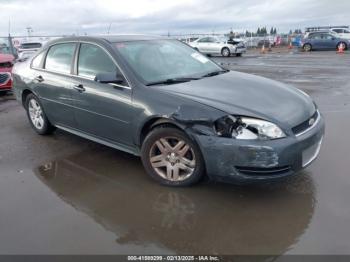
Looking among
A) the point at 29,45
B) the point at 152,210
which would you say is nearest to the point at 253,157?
the point at 152,210

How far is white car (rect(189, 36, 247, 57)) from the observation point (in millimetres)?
26094

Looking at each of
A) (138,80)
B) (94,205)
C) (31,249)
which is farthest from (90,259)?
(138,80)

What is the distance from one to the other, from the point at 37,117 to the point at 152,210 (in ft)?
10.7

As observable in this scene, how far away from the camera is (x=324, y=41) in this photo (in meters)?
28.5

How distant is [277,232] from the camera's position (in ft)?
10.2

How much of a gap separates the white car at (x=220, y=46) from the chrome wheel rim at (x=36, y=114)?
21082 millimetres

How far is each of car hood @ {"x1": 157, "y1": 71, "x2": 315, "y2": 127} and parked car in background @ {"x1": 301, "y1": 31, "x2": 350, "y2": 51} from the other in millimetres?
26948

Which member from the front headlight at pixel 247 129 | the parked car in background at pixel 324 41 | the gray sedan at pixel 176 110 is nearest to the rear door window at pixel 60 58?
the gray sedan at pixel 176 110

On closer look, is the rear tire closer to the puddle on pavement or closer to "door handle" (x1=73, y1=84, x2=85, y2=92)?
"door handle" (x1=73, y1=84, x2=85, y2=92)

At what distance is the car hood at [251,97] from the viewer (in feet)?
11.4

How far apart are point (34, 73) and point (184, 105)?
121 inches

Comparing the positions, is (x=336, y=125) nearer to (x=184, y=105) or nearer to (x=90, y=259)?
(x=184, y=105)

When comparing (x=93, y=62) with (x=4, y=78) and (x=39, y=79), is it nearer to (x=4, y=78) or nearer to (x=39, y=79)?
(x=39, y=79)

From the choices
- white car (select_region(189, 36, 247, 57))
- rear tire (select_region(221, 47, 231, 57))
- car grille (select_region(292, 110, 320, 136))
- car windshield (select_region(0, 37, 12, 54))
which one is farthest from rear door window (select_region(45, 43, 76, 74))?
rear tire (select_region(221, 47, 231, 57))
